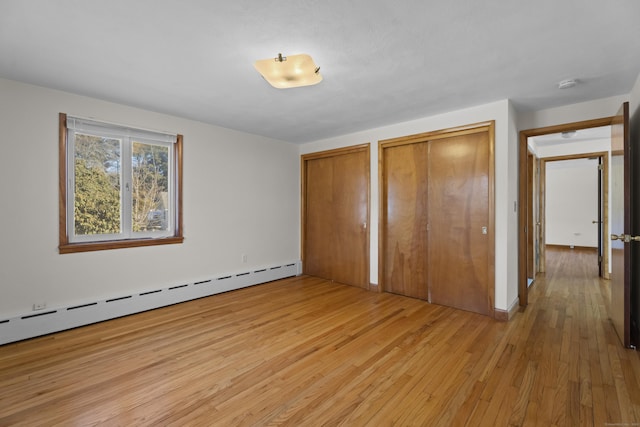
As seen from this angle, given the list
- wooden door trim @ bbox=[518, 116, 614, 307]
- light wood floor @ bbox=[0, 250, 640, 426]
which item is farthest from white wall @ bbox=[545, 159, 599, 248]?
light wood floor @ bbox=[0, 250, 640, 426]

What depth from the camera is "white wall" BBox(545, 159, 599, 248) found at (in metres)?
7.91

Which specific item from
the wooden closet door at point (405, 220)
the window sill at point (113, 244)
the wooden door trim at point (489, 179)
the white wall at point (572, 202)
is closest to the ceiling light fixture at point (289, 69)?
the wooden door trim at point (489, 179)

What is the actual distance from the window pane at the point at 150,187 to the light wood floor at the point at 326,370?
114 centimetres

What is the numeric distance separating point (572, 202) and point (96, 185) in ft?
36.3

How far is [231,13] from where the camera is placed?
171 centimetres

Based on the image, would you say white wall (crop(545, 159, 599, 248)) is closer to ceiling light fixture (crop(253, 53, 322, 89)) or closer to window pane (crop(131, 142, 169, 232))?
ceiling light fixture (crop(253, 53, 322, 89))

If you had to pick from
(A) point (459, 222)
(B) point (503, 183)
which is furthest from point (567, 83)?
(A) point (459, 222)

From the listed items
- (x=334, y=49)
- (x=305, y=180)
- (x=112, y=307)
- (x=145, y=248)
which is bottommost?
(x=112, y=307)

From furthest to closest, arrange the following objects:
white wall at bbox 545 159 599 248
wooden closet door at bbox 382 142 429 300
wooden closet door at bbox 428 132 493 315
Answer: white wall at bbox 545 159 599 248 → wooden closet door at bbox 382 142 429 300 → wooden closet door at bbox 428 132 493 315

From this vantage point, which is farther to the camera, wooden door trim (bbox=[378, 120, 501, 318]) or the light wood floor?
wooden door trim (bbox=[378, 120, 501, 318])

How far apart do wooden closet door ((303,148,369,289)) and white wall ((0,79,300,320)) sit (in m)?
0.33

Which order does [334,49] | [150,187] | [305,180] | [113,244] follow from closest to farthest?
[334,49] → [113,244] → [150,187] → [305,180]

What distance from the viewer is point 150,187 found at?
3.63 meters

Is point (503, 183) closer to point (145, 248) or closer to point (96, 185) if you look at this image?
point (145, 248)
